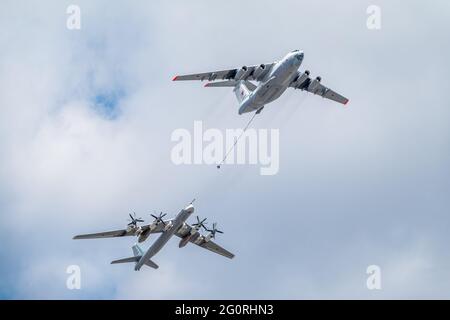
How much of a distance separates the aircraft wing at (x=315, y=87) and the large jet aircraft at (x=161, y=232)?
1239cm

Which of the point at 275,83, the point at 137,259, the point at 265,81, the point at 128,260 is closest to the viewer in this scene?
the point at 275,83

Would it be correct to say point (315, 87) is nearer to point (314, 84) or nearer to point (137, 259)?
point (314, 84)

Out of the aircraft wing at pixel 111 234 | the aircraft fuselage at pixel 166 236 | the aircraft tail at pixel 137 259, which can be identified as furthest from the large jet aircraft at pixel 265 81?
the aircraft tail at pixel 137 259

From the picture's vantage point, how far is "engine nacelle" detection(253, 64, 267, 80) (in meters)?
59.2

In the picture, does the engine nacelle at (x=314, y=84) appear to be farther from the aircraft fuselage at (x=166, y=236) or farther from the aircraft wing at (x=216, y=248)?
the aircraft wing at (x=216, y=248)

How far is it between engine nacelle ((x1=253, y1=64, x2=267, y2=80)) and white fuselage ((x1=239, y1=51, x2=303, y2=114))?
1.88 feet

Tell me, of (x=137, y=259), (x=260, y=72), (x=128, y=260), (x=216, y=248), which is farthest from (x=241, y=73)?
(x=128, y=260)

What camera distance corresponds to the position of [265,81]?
57406mm

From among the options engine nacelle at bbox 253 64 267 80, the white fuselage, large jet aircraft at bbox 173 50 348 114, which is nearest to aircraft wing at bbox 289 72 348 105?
large jet aircraft at bbox 173 50 348 114

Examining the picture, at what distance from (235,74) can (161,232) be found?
42.5 feet
